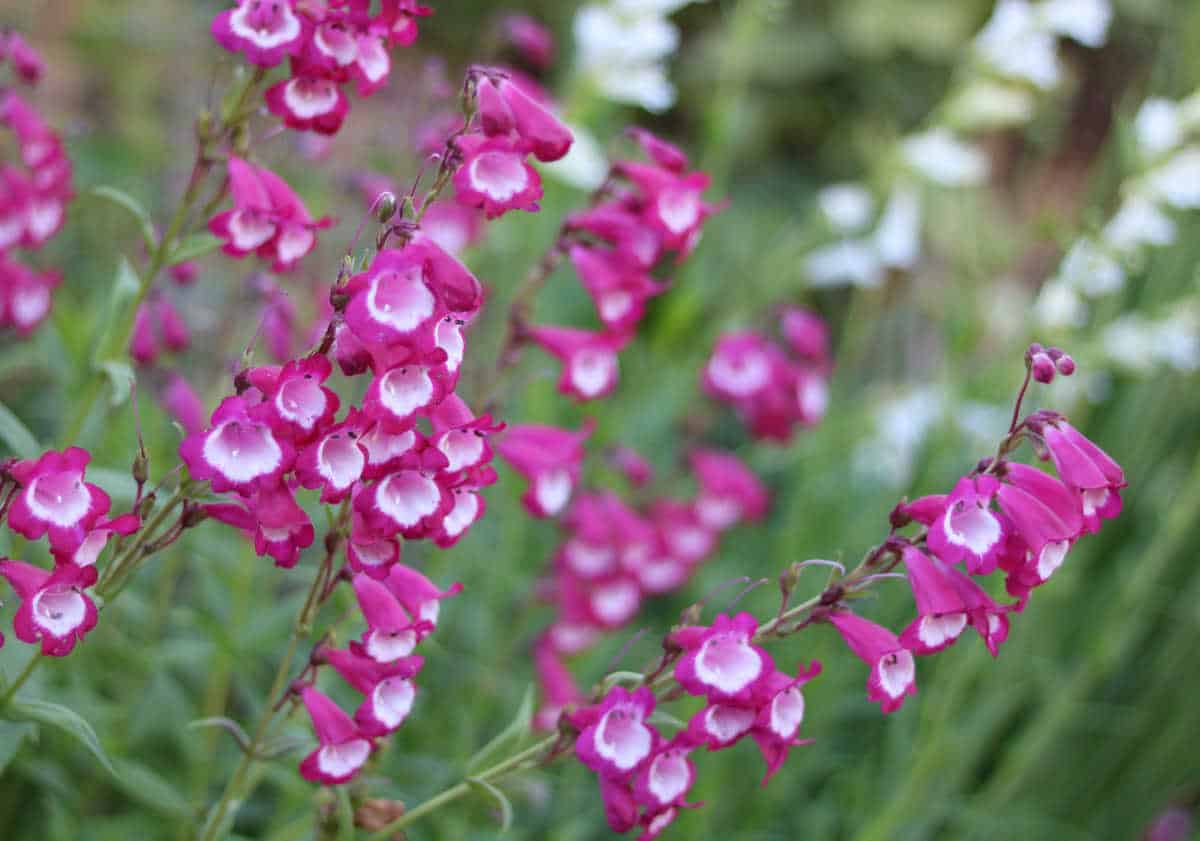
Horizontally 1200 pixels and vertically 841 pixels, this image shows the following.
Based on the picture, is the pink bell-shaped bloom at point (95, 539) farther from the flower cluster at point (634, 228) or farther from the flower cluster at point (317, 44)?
the flower cluster at point (634, 228)

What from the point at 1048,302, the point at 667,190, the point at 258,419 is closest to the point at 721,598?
the point at 1048,302

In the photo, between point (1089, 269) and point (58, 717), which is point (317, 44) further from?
point (1089, 269)

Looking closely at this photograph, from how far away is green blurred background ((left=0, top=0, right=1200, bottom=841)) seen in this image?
1902 mm

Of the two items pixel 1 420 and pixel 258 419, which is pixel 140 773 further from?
pixel 258 419

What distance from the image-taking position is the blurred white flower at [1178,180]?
2.24m

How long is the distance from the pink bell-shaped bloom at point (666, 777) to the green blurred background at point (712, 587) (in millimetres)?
342

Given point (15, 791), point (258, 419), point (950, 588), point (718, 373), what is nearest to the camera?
point (258, 419)

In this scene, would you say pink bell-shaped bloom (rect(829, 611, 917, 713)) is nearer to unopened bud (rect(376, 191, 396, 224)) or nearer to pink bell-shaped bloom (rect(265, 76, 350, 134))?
unopened bud (rect(376, 191, 396, 224))

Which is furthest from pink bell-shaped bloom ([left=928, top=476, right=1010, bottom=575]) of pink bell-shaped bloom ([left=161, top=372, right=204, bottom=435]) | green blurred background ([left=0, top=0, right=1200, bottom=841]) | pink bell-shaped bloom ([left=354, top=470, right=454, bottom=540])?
pink bell-shaped bloom ([left=161, top=372, right=204, bottom=435])

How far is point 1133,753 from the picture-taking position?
2.91 meters

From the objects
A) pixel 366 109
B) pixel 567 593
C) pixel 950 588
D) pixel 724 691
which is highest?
pixel 950 588

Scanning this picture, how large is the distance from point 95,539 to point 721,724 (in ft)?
1.94

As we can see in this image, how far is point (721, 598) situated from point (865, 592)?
1.61m

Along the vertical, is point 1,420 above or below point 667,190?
below
